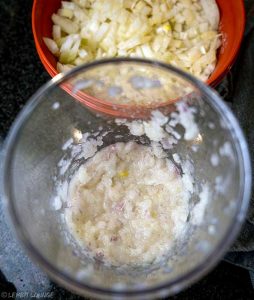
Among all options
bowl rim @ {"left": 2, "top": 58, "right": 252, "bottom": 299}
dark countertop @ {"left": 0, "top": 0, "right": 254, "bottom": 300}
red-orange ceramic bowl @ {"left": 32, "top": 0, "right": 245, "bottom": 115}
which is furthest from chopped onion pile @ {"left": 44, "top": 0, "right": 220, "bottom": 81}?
bowl rim @ {"left": 2, "top": 58, "right": 252, "bottom": 299}

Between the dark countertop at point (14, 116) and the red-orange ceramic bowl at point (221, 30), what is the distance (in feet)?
0.49

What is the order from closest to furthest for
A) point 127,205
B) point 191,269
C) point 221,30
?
point 191,269 → point 127,205 → point 221,30

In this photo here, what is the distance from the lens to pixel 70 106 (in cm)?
95

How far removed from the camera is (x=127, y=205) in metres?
0.98

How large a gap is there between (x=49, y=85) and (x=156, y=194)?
32 cm

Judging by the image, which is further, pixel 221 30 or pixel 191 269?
→ pixel 221 30

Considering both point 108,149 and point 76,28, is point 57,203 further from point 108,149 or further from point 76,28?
point 76,28

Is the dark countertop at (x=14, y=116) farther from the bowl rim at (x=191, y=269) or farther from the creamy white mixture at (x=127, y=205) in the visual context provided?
the bowl rim at (x=191, y=269)

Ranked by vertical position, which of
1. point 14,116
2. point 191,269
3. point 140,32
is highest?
point 140,32

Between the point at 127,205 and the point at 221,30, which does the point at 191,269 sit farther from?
the point at 221,30

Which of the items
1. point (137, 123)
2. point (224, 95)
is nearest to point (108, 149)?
point (137, 123)

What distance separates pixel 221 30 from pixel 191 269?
586 millimetres

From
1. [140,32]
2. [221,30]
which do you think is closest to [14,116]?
[140,32]

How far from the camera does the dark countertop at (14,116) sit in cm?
107
